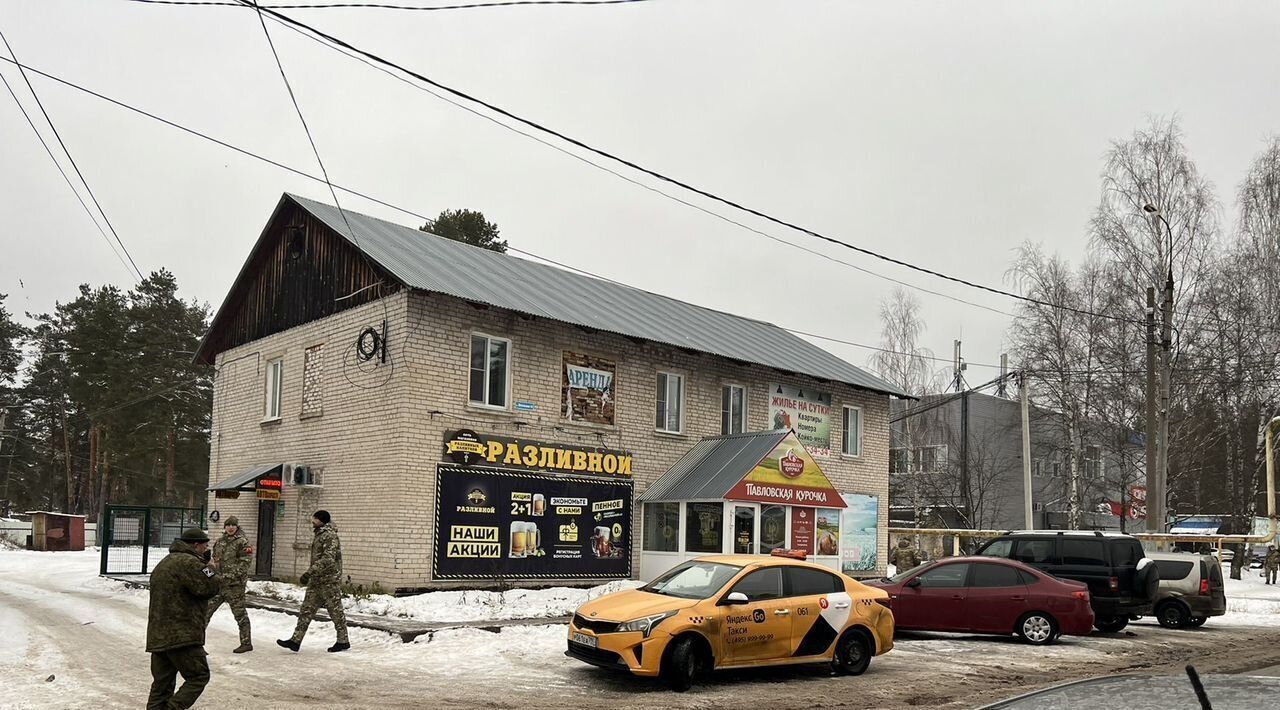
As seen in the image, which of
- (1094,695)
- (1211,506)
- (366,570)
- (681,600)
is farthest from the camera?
(1211,506)

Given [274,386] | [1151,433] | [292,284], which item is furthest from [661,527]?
[1151,433]

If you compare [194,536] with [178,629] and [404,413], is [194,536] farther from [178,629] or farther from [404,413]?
[404,413]

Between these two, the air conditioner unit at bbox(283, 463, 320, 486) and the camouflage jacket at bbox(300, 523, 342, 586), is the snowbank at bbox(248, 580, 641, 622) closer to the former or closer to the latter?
the air conditioner unit at bbox(283, 463, 320, 486)

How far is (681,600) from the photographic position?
1215 centimetres

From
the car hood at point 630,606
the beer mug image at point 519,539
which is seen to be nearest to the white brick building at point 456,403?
the beer mug image at point 519,539

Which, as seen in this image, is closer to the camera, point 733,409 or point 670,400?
point 670,400

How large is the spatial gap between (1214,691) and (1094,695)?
1.39 ft

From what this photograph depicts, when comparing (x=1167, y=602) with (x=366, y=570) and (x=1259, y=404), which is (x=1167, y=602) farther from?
(x=1259, y=404)

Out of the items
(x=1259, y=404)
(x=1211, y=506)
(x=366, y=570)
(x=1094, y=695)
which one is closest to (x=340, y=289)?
(x=366, y=570)

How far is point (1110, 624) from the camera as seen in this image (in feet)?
63.2

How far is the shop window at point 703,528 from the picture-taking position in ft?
75.5

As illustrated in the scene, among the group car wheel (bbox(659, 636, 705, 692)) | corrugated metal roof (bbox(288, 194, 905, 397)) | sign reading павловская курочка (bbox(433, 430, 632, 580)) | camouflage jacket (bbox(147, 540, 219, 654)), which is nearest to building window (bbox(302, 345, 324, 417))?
corrugated metal roof (bbox(288, 194, 905, 397))

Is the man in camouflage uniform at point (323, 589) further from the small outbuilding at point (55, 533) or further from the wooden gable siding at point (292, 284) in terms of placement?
the small outbuilding at point (55, 533)

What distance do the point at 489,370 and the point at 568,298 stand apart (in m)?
3.85
